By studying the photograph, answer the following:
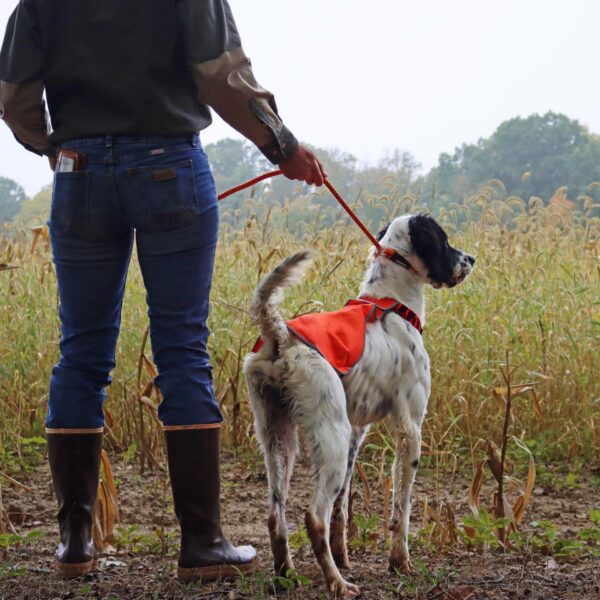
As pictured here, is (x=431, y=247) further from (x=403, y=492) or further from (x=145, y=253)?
(x=145, y=253)

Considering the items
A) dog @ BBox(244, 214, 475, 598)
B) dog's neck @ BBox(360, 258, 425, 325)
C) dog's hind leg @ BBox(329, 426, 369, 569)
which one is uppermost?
dog's neck @ BBox(360, 258, 425, 325)

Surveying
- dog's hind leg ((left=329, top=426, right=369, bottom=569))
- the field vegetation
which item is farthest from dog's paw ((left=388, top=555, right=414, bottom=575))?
the field vegetation

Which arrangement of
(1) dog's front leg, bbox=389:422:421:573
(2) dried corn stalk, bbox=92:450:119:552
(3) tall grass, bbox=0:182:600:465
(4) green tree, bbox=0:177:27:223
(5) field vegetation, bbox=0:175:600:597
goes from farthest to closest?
(4) green tree, bbox=0:177:27:223
(3) tall grass, bbox=0:182:600:465
(5) field vegetation, bbox=0:175:600:597
(2) dried corn stalk, bbox=92:450:119:552
(1) dog's front leg, bbox=389:422:421:573

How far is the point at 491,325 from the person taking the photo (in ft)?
19.5

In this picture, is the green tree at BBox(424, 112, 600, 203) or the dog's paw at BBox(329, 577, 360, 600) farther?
the green tree at BBox(424, 112, 600, 203)

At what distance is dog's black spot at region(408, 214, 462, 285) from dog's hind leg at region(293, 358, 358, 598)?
2.42 feet

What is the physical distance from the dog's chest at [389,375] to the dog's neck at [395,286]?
15 cm

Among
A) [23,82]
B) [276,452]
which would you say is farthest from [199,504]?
[23,82]

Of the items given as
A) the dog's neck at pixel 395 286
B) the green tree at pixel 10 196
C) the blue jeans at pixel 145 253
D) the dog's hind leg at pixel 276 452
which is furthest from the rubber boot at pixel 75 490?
the green tree at pixel 10 196

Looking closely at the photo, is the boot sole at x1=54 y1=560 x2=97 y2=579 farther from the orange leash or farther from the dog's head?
the dog's head

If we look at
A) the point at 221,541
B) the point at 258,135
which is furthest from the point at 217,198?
the point at 221,541

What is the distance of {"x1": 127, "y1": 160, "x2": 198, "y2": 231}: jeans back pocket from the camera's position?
3080 mm

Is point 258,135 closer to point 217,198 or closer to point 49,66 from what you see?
point 217,198

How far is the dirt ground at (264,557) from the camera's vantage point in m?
3.19
